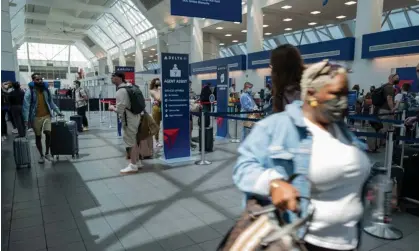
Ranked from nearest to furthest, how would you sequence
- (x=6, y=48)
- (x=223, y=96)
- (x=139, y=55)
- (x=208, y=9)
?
(x=208, y=9) → (x=223, y=96) → (x=6, y=48) → (x=139, y=55)

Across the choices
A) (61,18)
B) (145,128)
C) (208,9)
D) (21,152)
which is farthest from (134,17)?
(145,128)

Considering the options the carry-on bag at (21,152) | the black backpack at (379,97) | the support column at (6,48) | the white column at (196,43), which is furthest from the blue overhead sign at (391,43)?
the support column at (6,48)

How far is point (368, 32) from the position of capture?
37.5 feet

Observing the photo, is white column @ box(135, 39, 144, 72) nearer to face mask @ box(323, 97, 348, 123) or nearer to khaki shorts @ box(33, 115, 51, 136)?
khaki shorts @ box(33, 115, 51, 136)

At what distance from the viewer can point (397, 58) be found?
10.7 metres

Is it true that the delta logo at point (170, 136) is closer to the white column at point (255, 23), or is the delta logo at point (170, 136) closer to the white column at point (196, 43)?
the white column at point (255, 23)

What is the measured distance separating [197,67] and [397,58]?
44.3ft

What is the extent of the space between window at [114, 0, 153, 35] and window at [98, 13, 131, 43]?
3950 millimetres

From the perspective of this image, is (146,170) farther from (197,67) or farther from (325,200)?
(197,67)

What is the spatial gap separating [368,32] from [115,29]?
3162 cm

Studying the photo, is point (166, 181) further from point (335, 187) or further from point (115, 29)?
point (115, 29)

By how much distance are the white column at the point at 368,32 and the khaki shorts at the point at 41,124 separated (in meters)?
Answer: 9.91

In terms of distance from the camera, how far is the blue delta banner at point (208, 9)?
246 inches

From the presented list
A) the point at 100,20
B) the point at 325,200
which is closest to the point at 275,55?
the point at 325,200
